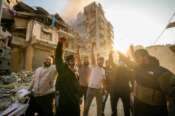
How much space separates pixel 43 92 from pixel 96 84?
5.70 feet

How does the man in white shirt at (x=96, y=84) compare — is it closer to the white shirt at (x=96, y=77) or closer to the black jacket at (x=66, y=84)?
the white shirt at (x=96, y=77)

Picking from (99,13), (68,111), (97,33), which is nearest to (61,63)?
(68,111)

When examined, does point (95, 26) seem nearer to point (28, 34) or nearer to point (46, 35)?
point (46, 35)

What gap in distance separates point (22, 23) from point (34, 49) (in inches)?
155

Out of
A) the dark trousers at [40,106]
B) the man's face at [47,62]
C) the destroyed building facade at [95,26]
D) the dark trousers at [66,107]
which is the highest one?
the destroyed building facade at [95,26]

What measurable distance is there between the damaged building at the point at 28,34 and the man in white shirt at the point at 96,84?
14.6 m

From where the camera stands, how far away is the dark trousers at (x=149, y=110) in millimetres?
2609

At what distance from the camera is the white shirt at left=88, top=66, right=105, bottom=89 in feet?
16.0

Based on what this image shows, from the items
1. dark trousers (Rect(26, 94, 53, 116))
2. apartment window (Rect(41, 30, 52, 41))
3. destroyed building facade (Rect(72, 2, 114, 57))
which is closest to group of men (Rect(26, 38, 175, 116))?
dark trousers (Rect(26, 94, 53, 116))

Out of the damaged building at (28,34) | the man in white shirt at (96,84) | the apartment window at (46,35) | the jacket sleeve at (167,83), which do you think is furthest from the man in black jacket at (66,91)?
the apartment window at (46,35)

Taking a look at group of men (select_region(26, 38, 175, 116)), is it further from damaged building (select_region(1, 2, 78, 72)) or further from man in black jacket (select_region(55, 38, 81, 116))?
damaged building (select_region(1, 2, 78, 72))

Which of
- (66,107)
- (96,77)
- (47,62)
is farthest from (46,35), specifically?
(66,107)

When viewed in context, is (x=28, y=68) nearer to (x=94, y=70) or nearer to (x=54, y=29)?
(x=54, y=29)

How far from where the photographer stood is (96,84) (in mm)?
4875
